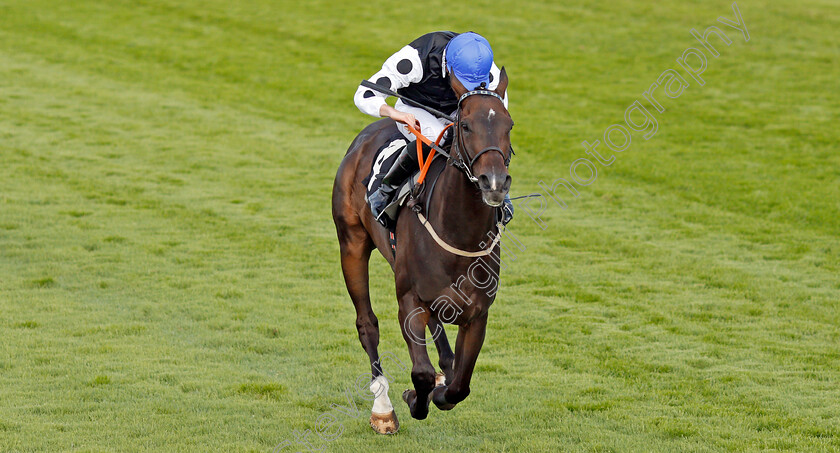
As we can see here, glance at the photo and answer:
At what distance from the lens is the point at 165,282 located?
28.2 ft

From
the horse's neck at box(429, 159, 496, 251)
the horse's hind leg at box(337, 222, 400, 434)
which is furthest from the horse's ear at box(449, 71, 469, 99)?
the horse's hind leg at box(337, 222, 400, 434)

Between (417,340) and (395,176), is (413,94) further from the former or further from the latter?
(417,340)

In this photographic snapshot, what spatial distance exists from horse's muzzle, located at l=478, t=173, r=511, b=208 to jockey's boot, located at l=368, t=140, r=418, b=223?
124 cm

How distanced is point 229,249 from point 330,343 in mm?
3094

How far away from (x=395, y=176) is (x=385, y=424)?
146 cm

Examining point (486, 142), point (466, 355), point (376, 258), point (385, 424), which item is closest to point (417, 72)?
point (486, 142)

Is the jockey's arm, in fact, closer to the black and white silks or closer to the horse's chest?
the black and white silks

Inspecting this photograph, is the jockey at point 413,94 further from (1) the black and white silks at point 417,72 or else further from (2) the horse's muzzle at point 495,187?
(2) the horse's muzzle at point 495,187

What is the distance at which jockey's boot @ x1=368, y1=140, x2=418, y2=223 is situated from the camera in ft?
17.0

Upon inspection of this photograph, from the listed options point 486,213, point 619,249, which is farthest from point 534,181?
point 486,213

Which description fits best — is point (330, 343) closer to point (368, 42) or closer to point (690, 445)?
point (690, 445)

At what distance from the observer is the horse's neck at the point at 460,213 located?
4453 millimetres

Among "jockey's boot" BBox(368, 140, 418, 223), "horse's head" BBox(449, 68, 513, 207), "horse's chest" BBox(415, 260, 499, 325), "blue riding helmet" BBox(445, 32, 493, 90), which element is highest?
"blue riding helmet" BBox(445, 32, 493, 90)

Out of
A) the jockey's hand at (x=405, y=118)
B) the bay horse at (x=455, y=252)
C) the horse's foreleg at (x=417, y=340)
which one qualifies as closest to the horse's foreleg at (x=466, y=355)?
the bay horse at (x=455, y=252)
